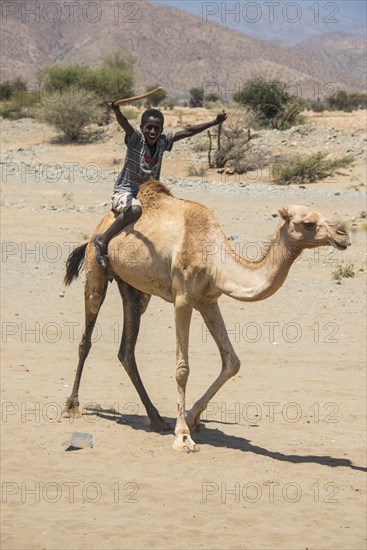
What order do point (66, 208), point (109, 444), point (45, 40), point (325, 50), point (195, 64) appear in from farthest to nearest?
point (325, 50)
point (45, 40)
point (195, 64)
point (66, 208)
point (109, 444)

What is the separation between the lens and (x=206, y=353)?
1127 centimetres

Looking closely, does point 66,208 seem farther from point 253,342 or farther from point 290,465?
point 290,465

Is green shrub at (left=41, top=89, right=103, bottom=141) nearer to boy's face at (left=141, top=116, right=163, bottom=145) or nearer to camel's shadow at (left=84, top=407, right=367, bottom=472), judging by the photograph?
camel's shadow at (left=84, top=407, right=367, bottom=472)

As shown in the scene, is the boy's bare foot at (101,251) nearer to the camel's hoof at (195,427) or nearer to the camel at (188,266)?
the camel at (188,266)

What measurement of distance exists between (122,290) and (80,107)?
27.1 meters

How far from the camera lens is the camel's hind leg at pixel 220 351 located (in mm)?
7887

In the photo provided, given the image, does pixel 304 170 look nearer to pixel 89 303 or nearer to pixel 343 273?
pixel 343 273

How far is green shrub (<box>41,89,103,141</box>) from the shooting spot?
3469 centimetres

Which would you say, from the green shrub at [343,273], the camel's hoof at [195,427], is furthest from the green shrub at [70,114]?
the camel's hoof at [195,427]

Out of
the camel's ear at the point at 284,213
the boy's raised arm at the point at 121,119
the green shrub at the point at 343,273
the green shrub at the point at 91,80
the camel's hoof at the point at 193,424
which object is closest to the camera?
the camel's ear at the point at 284,213

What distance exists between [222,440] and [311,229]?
231 centimetres

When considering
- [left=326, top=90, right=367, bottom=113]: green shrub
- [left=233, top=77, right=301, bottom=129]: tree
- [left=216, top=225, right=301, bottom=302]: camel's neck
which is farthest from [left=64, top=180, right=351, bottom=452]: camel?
[left=326, top=90, right=367, bottom=113]: green shrub

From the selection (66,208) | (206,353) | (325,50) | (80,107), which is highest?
(325,50)

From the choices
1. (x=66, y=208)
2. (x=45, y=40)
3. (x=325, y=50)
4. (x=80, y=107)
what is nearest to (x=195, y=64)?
(x=45, y=40)
